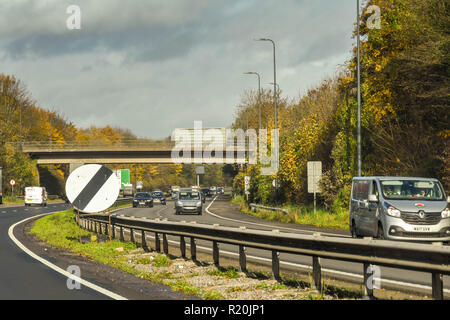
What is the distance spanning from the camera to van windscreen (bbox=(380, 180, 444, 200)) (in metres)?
19.1

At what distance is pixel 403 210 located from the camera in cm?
1803

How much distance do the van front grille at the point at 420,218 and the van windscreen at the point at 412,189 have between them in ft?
3.09

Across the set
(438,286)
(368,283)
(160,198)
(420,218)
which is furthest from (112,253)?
(160,198)

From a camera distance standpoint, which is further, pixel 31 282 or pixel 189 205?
pixel 189 205

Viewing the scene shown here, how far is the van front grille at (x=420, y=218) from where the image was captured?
708 inches

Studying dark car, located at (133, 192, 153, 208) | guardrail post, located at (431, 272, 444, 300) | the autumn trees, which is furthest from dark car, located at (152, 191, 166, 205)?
guardrail post, located at (431, 272, 444, 300)

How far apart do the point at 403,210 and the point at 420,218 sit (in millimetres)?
479

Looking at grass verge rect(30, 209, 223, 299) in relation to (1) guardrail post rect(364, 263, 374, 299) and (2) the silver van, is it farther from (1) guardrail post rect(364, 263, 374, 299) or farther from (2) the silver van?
(2) the silver van

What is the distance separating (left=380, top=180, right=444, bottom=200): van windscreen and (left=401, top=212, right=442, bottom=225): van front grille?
941mm

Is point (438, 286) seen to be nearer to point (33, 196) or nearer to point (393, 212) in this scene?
point (393, 212)

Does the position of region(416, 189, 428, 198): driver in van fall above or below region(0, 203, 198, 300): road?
above

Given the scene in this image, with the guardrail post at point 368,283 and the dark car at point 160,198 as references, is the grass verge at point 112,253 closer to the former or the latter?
the guardrail post at point 368,283
